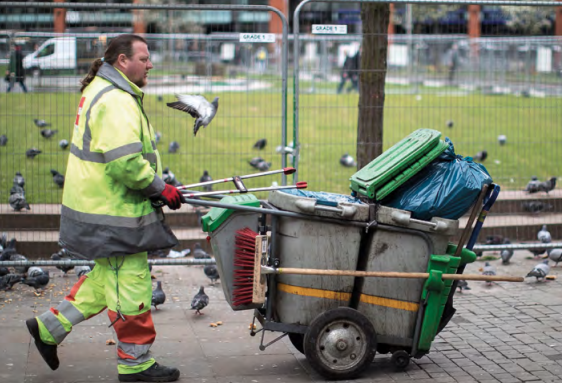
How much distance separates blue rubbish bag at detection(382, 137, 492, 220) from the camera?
16.1ft

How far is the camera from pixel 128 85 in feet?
16.0

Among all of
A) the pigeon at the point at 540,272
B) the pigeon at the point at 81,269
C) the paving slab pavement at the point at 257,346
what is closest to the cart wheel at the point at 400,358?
the paving slab pavement at the point at 257,346

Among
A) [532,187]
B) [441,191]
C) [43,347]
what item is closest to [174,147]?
[532,187]

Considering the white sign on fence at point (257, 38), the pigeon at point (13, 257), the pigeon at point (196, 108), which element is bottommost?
the pigeon at point (13, 257)

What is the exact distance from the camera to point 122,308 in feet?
15.7

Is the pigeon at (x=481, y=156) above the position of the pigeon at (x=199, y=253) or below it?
above

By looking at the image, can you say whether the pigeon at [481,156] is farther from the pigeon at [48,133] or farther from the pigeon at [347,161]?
the pigeon at [48,133]

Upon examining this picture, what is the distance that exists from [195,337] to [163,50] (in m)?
3.29

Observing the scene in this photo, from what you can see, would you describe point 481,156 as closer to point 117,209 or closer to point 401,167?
point 401,167

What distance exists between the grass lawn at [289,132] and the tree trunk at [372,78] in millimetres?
849

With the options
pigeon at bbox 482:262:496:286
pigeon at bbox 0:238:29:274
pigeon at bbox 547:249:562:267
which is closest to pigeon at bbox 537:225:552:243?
pigeon at bbox 547:249:562:267

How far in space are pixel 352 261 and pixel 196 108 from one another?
1.73m

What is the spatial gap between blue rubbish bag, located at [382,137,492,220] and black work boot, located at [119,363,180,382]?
1.79m

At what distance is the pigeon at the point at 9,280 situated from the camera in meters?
7.04
